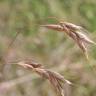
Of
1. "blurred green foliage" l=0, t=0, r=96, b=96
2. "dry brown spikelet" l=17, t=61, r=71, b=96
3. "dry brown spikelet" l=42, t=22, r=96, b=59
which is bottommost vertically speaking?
"blurred green foliage" l=0, t=0, r=96, b=96

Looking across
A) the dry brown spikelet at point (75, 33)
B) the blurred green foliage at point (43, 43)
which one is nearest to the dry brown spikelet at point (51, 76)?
the dry brown spikelet at point (75, 33)

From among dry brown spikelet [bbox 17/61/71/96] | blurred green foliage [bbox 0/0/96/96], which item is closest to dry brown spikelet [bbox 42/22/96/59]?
dry brown spikelet [bbox 17/61/71/96]

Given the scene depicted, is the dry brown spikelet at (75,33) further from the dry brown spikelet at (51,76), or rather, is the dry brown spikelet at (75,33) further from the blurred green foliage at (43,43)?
the blurred green foliage at (43,43)

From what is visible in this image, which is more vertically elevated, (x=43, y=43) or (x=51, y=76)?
(x=51, y=76)

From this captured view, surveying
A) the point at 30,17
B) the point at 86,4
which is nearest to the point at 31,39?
the point at 30,17

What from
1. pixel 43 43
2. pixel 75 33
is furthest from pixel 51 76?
pixel 43 43

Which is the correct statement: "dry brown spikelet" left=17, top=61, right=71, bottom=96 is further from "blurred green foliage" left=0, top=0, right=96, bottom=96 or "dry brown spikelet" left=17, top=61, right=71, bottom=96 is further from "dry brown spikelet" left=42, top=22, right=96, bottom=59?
"blurred green foliage" left=0, top=0, right=96, bottom=96

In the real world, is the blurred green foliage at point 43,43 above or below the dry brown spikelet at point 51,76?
below

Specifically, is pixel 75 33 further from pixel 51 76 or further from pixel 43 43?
pixel 43 43
